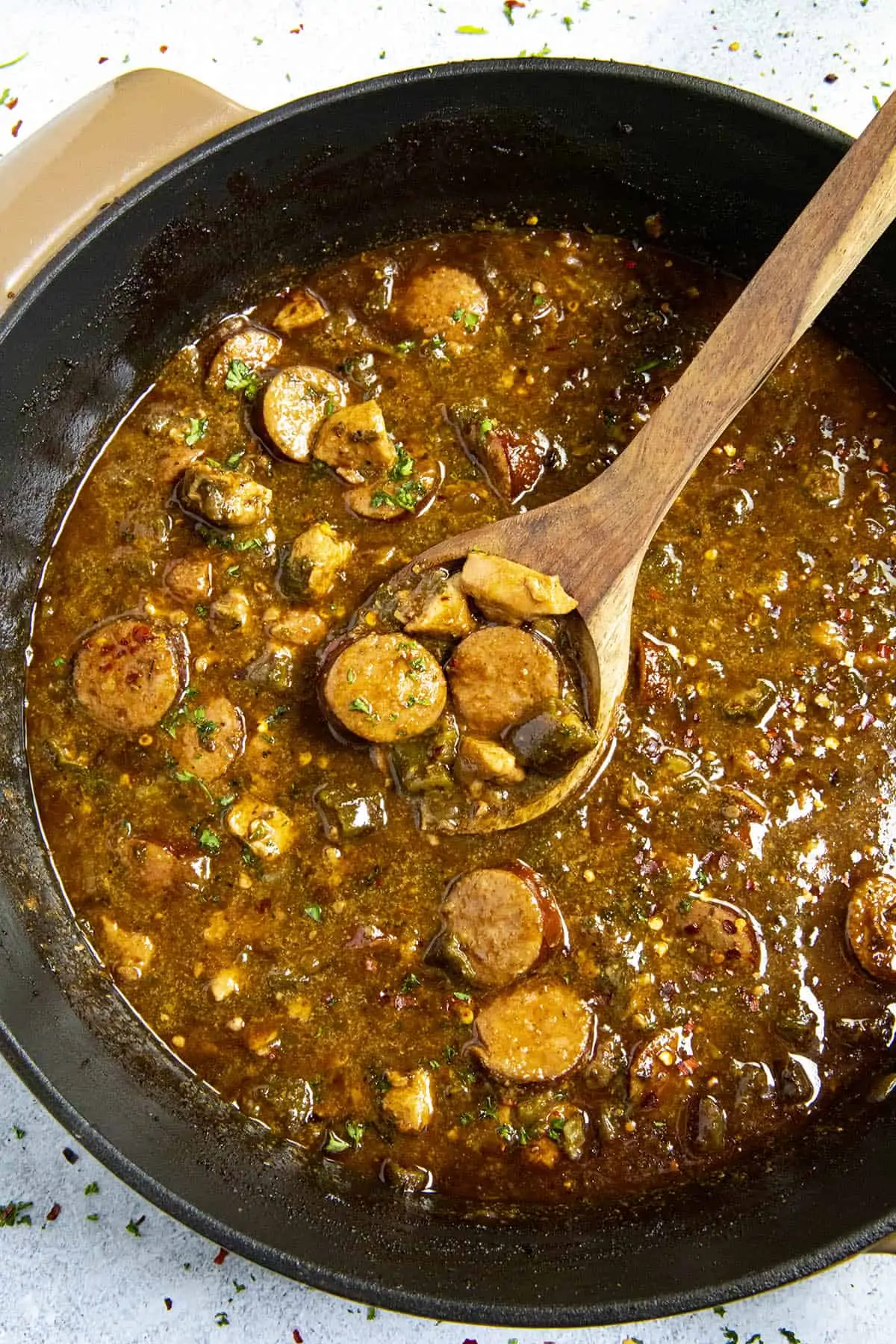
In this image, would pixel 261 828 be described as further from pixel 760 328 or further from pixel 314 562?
pixel 760 328

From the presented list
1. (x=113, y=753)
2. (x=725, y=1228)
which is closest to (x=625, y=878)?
(x=725, y=1228)

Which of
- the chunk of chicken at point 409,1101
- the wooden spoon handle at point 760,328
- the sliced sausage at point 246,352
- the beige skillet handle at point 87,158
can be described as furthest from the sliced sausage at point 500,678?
the beige skillet handle at point 87,158

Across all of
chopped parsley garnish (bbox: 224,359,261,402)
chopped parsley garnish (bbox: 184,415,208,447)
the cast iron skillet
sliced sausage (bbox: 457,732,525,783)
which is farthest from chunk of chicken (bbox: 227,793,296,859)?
chopped parsley garnish (bbox: 224,359,261,402)

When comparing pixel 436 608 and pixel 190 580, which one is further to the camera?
pixel 190 580

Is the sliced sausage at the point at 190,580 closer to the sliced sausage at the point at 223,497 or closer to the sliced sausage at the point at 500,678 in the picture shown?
the sliced sausage at the point at 223,497

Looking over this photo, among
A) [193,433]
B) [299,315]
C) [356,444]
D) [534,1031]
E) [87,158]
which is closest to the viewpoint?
[87,158]

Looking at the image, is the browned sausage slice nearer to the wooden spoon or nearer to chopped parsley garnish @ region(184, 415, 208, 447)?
the wooden spoon

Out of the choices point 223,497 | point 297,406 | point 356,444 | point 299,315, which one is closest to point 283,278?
point 299,315
